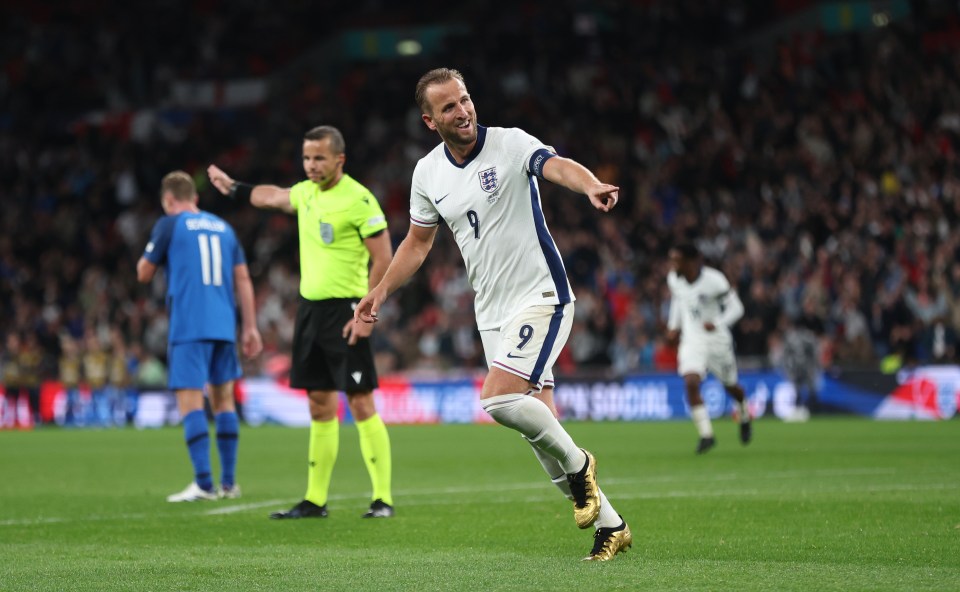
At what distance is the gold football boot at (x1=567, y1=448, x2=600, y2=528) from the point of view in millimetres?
6816

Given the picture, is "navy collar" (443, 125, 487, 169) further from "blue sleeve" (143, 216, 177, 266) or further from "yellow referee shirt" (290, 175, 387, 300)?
"blue sleeve" (143, 216, 177, 266)

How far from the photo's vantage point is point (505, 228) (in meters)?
6.99

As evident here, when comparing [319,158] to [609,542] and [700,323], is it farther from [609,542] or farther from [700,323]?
[700,323]

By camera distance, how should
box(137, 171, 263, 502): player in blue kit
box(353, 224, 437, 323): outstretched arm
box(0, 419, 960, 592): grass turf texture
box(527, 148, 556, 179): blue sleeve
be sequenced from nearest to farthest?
box(0, 419, 960, 592): grass turf texture, box(527, 148, 556, 179): blue sleeve, box(353, 224, 437, 323): outstretched arm, box(137, 171, 263, 502): player in blue kit

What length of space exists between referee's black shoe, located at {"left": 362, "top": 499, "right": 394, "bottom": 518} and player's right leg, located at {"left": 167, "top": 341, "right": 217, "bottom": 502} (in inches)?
74.5

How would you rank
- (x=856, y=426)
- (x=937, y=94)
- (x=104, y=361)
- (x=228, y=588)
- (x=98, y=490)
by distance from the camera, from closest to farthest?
1. (x=228, y=588)
2. (x=98, y=490)
3. (x=856, y=426)
4. (x=937, y=94)
5. (x=104, y=361)

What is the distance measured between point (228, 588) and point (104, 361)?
22.7 metres

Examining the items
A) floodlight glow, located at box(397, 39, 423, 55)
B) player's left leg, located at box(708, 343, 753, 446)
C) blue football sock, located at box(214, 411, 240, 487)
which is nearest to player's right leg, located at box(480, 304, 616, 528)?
blue football sock, located at box(214, 411, 240, 487)

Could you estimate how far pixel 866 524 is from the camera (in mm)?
8117

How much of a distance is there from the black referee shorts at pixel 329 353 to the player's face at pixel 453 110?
2.79 metres

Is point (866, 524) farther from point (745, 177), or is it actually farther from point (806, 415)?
point (745, 177)

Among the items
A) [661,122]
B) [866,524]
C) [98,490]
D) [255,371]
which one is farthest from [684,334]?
[255,371]

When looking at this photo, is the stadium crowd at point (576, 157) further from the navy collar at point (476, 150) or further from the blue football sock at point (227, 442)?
the navy collar at point (476, 150)

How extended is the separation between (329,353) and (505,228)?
9.35 ft
